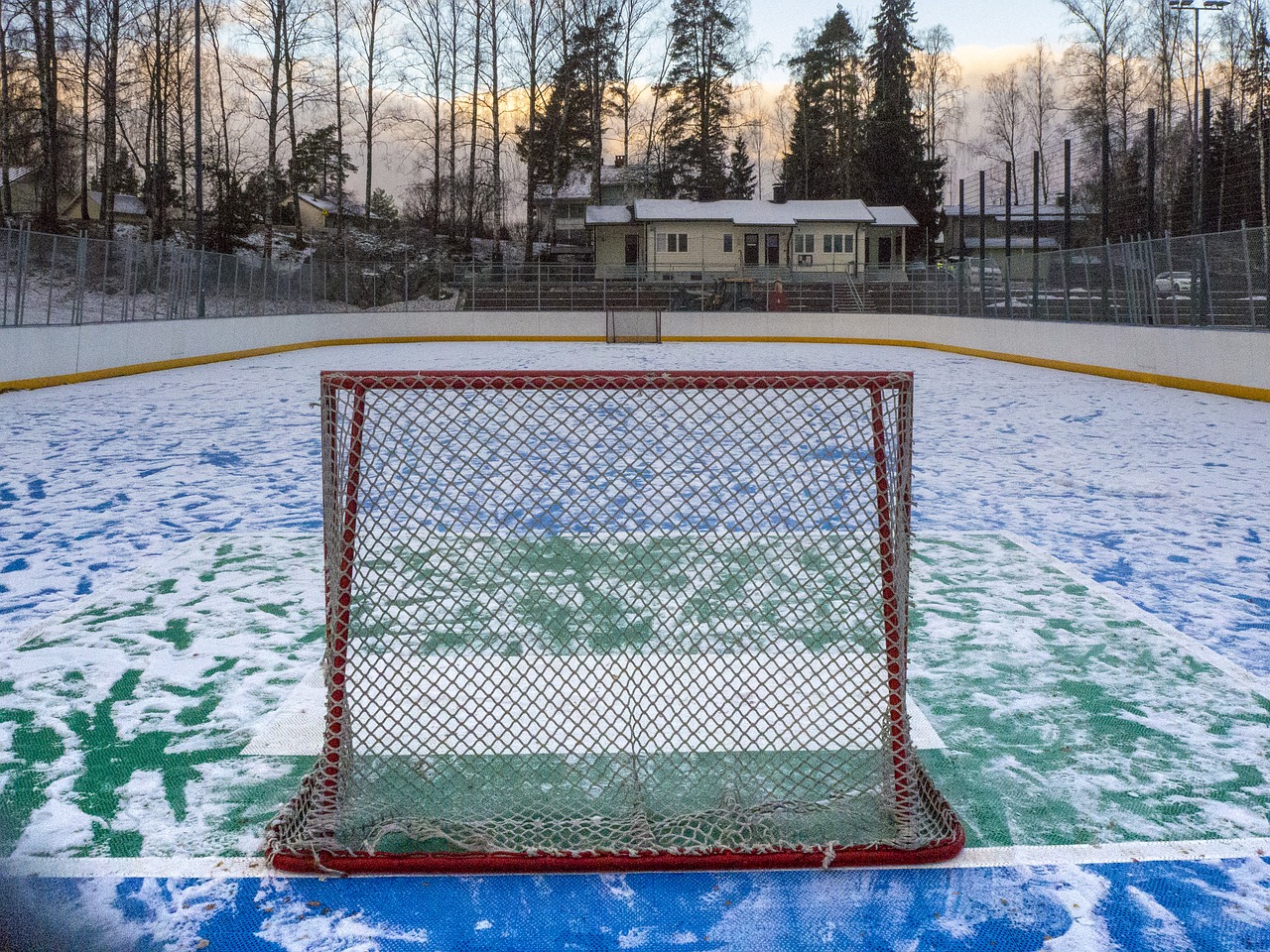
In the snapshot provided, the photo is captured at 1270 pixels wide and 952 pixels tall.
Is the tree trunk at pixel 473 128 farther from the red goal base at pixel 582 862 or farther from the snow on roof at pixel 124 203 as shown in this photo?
the red goal base at pixel 582 862

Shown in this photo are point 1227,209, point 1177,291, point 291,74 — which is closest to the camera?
point 1177,291

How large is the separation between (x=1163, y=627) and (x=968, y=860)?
2.47 meters

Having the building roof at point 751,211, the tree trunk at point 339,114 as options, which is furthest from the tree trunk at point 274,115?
the building roof at point 751,211

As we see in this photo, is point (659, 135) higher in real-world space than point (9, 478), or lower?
higher

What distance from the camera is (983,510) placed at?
7656mm

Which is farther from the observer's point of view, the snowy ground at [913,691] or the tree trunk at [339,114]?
the tree trunk at [339,114]

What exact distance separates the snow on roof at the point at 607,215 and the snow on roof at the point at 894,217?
1218 centimetres

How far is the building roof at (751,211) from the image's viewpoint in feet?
173

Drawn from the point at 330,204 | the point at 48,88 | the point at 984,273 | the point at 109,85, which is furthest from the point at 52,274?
the point at 330,204

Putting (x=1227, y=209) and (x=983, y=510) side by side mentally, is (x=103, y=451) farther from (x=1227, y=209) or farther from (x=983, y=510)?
(x=1227, y=209)

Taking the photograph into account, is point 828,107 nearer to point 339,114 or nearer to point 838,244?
point 838,244

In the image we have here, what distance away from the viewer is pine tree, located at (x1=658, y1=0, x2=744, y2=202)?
57.2 m

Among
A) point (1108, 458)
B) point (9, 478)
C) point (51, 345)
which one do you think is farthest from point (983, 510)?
point (51, 345)

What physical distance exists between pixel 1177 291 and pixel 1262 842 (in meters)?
15.6
